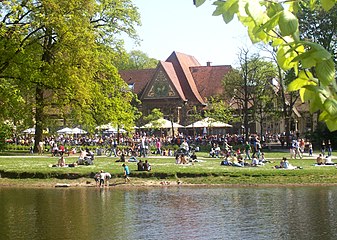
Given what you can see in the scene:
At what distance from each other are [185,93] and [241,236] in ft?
223

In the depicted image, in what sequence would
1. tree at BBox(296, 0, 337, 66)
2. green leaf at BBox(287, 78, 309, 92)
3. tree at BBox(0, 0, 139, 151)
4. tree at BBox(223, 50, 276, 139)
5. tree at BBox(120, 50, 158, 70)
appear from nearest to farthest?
green leaf at BBox(287, 78, 309, 92) → tree at BBox(0, 0, 139, 151) → tree at BBox(296, 0, 337, 66) → tree at BBox(223, 50, 276, 139) → tree at BBox(120, 50, 158, 70)

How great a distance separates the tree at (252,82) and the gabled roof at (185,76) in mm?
15163

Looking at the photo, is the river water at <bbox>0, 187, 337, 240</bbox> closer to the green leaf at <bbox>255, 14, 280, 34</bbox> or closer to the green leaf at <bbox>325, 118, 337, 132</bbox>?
the green leaf at <bbox>325, 118, 337, 132</bbox>

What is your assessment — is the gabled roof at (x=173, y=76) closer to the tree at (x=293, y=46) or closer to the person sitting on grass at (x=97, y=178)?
the person sitting on grass at (x=97, y=178)

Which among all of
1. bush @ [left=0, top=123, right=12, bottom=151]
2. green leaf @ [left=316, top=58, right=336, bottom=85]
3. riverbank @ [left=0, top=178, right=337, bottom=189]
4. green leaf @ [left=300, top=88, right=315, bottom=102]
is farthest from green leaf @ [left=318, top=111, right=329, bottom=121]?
bush @ [left=0, top=123, right=12, bottom=151]

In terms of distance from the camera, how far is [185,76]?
8719cm

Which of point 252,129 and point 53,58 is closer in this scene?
point 53,58

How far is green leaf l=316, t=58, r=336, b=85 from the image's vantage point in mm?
2469

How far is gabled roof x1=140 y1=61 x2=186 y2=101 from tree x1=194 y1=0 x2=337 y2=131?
263 feet

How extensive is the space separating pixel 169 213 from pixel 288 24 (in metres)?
20.7

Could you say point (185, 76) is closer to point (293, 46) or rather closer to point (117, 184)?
point (117, 184)

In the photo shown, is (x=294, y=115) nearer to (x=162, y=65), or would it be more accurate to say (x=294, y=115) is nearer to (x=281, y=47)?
(x=162, y=65)

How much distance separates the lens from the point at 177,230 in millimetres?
18938

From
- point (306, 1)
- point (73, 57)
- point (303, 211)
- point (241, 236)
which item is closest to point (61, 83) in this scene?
point (73, 57)
